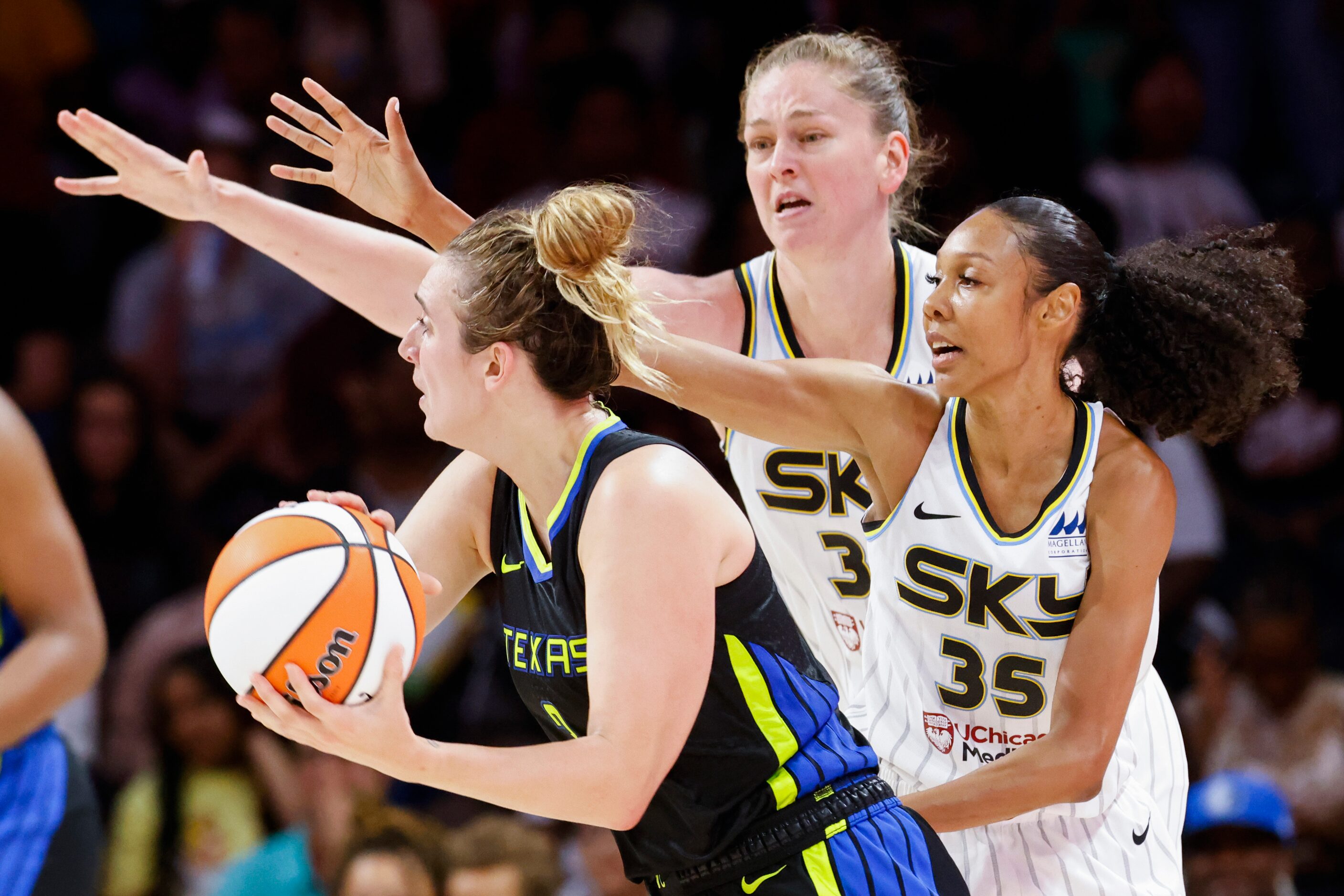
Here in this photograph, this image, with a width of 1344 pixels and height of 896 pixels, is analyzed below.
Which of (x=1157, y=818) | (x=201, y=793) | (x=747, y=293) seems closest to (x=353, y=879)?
(x=201, y=793)

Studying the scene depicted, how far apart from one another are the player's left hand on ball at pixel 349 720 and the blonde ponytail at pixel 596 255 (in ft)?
2.26

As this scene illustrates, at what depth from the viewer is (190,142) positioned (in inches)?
297

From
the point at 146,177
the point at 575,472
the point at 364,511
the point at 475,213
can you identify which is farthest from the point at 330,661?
the point at 475,213

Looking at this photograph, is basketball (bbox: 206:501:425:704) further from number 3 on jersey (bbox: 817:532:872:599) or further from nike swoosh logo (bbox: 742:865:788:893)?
number 3 on jersey (bbox: 817:532:872:599)

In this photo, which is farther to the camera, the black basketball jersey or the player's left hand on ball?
the black basketball jersey

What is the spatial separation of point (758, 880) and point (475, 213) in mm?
5112

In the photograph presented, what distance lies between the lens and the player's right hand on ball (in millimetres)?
2654

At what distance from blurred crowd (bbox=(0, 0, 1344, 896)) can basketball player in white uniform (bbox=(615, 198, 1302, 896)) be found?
190cm

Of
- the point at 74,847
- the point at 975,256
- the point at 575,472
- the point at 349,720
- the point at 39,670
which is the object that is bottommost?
the point at 74,847

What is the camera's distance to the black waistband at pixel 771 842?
2.60m

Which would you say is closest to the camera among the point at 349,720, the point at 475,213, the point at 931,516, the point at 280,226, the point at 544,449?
the point at 349,720

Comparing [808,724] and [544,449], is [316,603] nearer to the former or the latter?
[544,449]

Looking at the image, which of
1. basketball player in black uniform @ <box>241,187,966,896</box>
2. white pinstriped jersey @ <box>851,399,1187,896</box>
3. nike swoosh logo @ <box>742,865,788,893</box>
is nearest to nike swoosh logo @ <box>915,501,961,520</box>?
white pinstriped jersey @ <box>851,399,1187,896</box>

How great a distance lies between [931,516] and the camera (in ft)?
10.8
